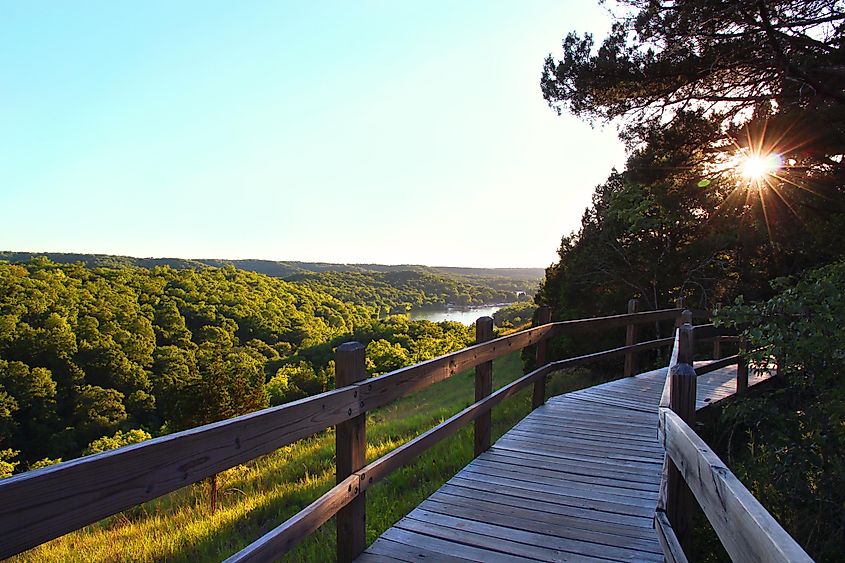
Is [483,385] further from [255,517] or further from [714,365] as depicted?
[714,365]

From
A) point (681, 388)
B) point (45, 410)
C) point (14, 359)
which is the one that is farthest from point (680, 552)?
→ point (14, 359)

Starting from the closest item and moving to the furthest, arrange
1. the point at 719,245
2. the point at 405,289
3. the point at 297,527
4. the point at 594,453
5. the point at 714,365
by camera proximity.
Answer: the point at 297,527 → the point at 594,453 → the point at 714,365 → the point at 719,245 → the point at 405,289

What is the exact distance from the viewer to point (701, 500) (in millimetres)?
1648

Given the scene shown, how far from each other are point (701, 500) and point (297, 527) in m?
1.46

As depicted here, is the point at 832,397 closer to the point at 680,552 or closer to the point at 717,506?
the point at 680,552

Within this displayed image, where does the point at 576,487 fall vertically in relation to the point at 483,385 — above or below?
below

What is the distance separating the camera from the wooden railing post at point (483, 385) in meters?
4.43

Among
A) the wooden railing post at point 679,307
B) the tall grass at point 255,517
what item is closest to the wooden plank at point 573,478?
the tall grass at point 255,517

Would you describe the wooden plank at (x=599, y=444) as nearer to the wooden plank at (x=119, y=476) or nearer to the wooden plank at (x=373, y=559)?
the wooden plank at (x=373, y=559)

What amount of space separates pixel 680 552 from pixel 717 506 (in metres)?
0.75

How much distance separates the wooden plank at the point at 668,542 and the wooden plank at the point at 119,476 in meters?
1.57

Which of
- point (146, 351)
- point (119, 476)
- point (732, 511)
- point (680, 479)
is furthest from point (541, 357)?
point (146, 351)

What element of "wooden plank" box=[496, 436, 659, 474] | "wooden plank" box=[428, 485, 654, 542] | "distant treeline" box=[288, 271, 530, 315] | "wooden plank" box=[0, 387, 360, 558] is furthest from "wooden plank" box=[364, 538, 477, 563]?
"distant treeline" box=[288, 271, 530, 315]

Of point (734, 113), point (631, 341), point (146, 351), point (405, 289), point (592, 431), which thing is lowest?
point (146, 351)
